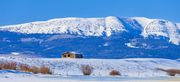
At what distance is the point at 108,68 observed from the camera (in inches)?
3184

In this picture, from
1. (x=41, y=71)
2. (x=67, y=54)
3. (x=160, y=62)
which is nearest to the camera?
(x=41, y=71)

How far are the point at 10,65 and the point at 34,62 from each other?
80.7 ft

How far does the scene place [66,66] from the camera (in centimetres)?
7512

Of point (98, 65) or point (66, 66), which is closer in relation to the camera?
point (66, 66)

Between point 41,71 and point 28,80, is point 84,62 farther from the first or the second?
point 28,80

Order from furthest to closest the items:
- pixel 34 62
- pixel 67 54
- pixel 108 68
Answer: pixel 67 54 < pixel 108 68 < pixel 34 62

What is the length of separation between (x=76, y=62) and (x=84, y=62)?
3390 mm

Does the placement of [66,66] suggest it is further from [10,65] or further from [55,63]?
[10,65]

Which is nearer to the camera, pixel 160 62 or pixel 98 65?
pixel 98 65

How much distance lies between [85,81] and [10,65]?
1303 cm

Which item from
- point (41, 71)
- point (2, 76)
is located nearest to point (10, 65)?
point (41, 71)

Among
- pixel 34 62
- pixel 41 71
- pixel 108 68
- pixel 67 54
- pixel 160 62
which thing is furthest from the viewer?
pixel 67 54

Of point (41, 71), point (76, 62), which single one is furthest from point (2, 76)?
point (76, 62)

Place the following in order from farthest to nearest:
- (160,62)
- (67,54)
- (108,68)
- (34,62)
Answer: (67,54)
(160,62)
(108,68)
(34,62)
